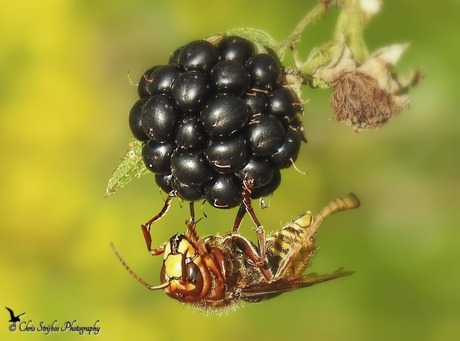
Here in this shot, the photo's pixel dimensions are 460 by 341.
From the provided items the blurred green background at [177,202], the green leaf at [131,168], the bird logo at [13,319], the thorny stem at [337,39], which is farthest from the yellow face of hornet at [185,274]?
the bird logo at [13,319]

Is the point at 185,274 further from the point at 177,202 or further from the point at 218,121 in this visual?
the point at 177,202

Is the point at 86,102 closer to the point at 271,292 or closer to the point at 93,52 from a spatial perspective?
the point at 93,52

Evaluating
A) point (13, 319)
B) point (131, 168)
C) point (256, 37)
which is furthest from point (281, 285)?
point (13, 319)


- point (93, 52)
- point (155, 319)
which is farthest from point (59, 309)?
point (93, 52)

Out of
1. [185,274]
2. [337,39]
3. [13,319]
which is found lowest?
[185,274]

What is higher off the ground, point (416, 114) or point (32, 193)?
point (32, 193)

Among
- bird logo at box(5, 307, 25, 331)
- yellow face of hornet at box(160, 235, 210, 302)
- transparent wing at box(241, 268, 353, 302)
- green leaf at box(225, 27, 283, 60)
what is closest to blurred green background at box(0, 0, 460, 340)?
bird logo at box(5, 307, 25, 331)
